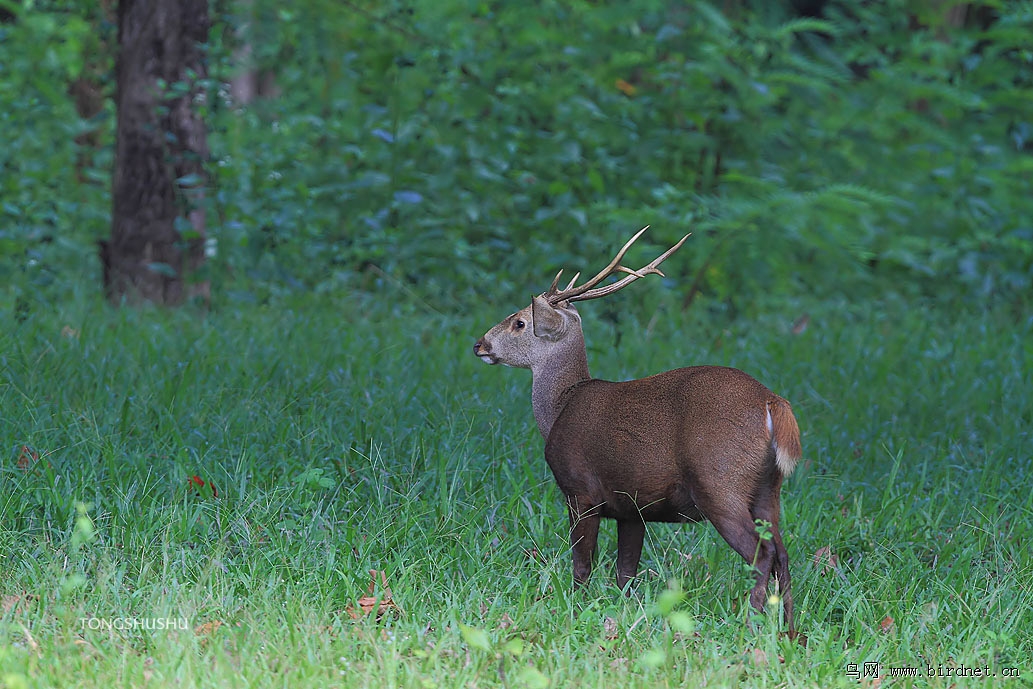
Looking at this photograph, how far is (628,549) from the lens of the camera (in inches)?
163

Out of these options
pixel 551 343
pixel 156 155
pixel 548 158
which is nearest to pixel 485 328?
pixel 548 158

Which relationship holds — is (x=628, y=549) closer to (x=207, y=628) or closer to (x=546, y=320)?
(x=546, y=320)

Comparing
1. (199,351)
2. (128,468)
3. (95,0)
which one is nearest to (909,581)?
(128,468)

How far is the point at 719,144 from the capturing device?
955cm

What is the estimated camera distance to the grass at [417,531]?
341cm

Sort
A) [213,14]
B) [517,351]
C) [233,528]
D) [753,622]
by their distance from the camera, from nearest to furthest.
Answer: [753,622], [233,528], [517,351], [213,14]

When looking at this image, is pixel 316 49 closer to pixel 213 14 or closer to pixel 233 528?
pixel 213 14

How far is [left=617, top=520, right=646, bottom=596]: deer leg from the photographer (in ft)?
13.6

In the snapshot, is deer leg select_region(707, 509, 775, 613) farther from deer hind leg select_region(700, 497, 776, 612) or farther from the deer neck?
the deer neck

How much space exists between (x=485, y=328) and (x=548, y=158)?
6.71 ft

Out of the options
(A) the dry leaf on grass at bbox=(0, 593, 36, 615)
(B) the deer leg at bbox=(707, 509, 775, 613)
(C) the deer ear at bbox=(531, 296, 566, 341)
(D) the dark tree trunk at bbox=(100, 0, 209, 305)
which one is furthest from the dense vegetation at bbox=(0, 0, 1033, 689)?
(C) the deer ear at bbox=(531, 296, 566, 341)

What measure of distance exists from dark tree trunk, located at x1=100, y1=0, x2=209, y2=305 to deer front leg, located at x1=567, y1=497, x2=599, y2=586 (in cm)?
488

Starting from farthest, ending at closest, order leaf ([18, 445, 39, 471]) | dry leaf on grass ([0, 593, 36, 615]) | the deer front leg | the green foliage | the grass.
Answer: the green foliage < leaf ([18, 445, 39, 471]) < the deer front leg < dry leaf on grass ([0, 593, 36, 615]) < the grass

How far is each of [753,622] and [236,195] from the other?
605cm
